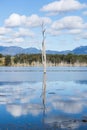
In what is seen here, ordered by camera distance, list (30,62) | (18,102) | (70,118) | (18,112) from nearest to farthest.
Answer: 1. (70,118)
2. (18,112)
3. (18,102)
4. (30,62)

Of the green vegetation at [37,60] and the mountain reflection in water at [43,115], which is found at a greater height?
the green vegetation at [37,60]

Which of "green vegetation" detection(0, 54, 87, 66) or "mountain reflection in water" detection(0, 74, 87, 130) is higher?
"green vegetation" detection(0, 54, 87, 66)

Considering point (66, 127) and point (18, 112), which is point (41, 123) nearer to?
point (66, 127)

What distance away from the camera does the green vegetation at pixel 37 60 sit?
461 feet

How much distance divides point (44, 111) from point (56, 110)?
2.33ft

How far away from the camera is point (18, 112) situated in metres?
16.7

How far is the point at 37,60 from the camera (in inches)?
5522

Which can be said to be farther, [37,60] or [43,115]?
[37,60]

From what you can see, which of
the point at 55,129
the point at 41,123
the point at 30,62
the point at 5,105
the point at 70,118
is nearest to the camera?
the point at 55,129

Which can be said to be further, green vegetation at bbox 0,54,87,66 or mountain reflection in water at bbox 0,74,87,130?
green vegetation at bbox 0,54,87,66

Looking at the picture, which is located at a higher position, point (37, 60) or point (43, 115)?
point (37, 60)

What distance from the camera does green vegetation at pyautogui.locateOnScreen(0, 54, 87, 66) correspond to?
140375 mm

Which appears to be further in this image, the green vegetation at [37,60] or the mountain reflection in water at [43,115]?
the green vegetation at [37,60]

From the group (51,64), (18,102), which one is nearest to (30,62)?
(51,64)
